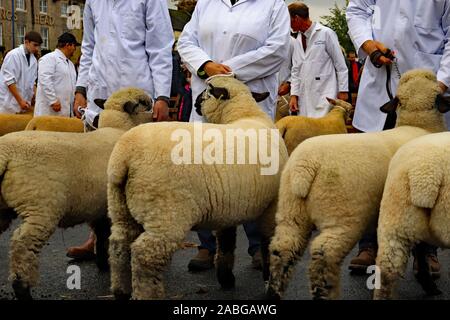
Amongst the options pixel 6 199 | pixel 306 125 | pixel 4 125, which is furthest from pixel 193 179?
pixel 4 125

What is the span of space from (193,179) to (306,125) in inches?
177

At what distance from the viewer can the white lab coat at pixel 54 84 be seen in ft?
34.1

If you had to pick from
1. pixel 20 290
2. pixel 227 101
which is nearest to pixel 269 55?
pixel 227 101

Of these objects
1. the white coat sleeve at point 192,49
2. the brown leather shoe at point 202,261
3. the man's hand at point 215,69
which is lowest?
the brown leather shoe at point 202,261

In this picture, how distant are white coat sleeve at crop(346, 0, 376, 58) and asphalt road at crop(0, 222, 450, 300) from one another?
1.67 m

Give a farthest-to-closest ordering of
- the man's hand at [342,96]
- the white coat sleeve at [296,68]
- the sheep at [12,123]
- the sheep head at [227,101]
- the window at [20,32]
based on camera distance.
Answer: the window at [20,32]
the sheep at [12,123]
the man's hand at [342,96]
the white coat sleeve at [296,68]
the sheep head at [227,101]

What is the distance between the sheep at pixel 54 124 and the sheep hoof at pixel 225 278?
440 centimetres

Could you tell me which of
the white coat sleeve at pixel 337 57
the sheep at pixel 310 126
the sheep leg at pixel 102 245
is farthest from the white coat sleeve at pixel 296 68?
the sheep leg at pixel 102 245

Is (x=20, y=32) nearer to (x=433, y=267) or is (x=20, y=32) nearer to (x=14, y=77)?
(x=14, y=77)

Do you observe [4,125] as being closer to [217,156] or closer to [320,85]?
[320,85]

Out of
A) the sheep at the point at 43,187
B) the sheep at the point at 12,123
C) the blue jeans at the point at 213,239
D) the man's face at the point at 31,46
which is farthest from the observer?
the man's face at the point at 31,46

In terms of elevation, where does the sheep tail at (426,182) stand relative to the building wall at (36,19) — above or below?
above

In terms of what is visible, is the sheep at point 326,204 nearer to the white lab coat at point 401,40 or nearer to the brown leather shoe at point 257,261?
the white lab coat at point 401,40

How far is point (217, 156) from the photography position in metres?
4.42
